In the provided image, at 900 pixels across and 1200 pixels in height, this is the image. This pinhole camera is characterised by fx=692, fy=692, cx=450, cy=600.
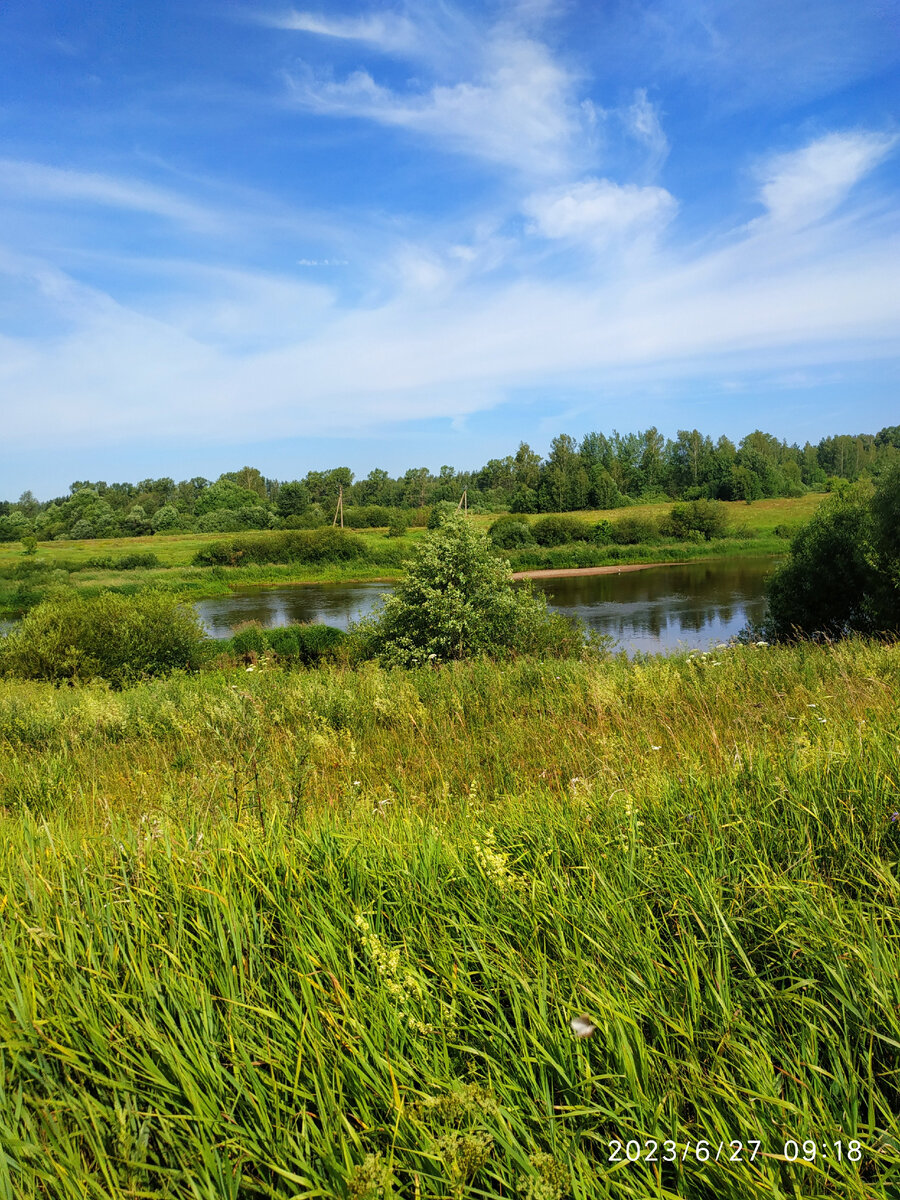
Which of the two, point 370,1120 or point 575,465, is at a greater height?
point 575,465

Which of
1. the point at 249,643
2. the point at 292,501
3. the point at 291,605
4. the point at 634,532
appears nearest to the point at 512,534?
the point at 634,532

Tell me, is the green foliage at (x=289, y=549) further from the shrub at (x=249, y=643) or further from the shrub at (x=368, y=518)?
the shrub at (x=249, y=643)

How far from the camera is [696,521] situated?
2928 inches

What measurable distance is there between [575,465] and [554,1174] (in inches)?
4492

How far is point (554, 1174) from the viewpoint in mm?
1217

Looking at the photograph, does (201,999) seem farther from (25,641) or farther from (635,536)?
(635,536)

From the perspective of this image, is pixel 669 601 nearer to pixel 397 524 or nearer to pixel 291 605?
pixel 291 605

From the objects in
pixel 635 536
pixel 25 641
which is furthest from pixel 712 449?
pixel 25 641

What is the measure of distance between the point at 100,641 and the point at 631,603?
29689 millimetres

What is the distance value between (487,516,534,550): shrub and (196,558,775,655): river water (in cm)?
1632

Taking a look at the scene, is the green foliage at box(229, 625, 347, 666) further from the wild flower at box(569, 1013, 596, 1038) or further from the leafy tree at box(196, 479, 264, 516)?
the leafy tree at box(196, 479, 264, 516)

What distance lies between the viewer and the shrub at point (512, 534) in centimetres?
7188
